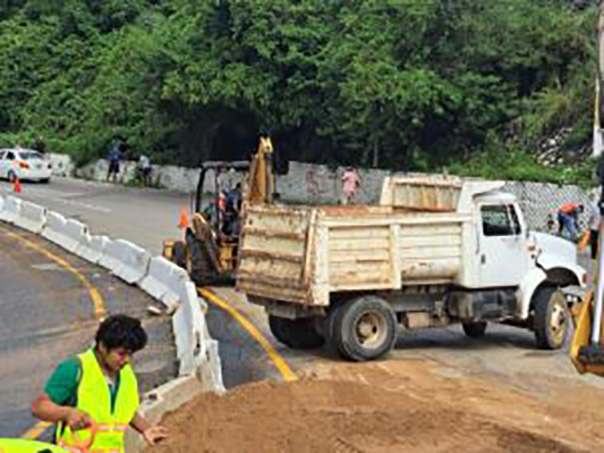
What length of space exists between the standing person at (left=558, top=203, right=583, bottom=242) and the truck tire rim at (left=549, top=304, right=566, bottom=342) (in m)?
13.1

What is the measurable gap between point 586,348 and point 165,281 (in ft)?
38.6

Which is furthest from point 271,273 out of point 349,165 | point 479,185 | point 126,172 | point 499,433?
point 126,172

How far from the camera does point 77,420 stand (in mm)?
5461

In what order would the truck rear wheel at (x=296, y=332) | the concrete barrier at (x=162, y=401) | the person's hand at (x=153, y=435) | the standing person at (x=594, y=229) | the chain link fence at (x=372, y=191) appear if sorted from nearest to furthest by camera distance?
the person's hand at (x=153, y=435) < the concrete barrier at (x=162, y=401) < the standing person at (x=594, y=229) < the truck rear wheel at (x=296, y=332) < the chain link fence at (x=372, y=191)

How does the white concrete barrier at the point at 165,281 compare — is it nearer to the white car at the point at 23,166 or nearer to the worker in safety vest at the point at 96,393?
the worker in safety vest at the point at 96,393

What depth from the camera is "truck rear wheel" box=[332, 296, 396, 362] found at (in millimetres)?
13727

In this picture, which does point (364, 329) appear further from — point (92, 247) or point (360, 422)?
point (92, 247)

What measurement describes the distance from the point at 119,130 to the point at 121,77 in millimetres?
3667

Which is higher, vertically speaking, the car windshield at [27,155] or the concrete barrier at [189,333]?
the car windshield at [27,155]

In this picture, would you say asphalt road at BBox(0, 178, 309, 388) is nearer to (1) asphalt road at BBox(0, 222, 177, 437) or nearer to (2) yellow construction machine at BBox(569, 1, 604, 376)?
(1) asphalt road at BBox(0, 222, 177, 437)

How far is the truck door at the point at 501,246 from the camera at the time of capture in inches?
579

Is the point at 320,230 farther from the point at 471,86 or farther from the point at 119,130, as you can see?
the point at 119,130

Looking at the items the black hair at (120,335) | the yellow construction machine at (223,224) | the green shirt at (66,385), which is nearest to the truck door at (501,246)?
the yellow construction machine at (223,224)

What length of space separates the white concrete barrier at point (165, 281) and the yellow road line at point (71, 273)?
3.08ft
